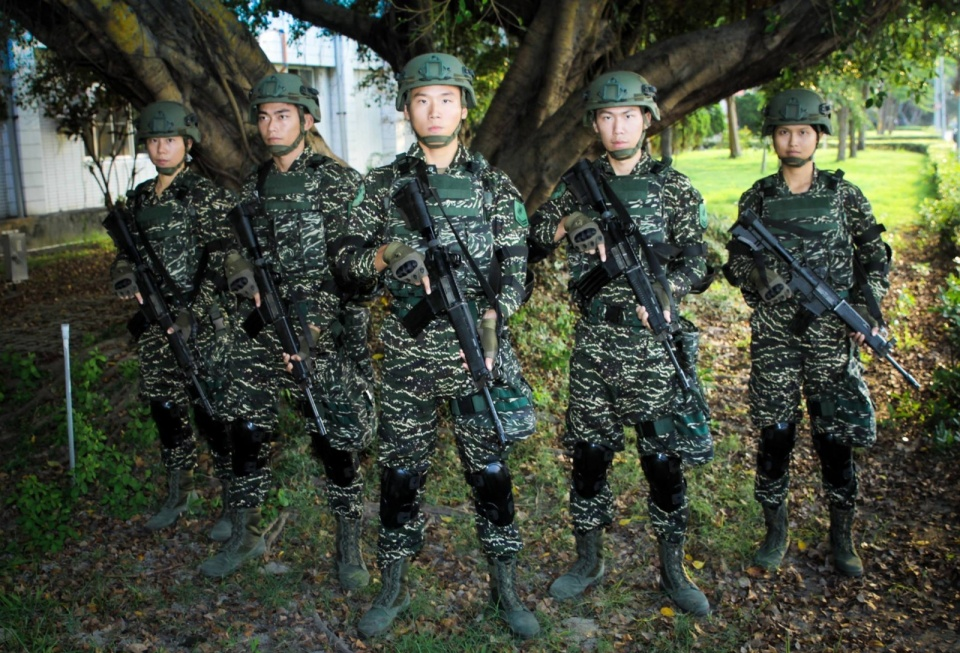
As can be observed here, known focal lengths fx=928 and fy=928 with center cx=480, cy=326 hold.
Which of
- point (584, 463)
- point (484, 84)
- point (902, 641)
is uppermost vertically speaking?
point (484, 84)

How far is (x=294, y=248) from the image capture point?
4.86m

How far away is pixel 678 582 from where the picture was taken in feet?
15.3

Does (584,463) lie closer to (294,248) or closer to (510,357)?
(510,357)

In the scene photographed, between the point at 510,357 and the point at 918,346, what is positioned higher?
the point at 510,357

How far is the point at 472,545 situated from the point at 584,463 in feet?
3.66

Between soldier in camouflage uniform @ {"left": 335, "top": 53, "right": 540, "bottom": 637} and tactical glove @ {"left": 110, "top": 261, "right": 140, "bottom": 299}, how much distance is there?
Result: 1.64 meters

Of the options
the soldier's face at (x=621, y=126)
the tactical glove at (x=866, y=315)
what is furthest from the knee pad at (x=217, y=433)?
the tactical glove at (x=866, y=315)

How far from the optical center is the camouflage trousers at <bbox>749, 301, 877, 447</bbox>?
488cm

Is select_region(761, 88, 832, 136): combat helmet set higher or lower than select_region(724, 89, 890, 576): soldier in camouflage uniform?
higher

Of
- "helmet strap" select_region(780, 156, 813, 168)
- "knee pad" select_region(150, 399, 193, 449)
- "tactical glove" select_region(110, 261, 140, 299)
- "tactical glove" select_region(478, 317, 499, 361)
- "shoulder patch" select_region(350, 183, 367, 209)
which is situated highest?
"helmet strap" select_region(780, 156, 813, 168)

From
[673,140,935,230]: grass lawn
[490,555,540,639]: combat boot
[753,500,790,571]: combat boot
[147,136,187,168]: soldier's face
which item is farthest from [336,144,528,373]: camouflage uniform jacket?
[673,140,935,230]: grass lawn

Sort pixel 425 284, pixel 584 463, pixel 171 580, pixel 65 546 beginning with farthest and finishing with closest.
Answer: pixel 65 546
pixel 171 580
pixel 584 463
pixel 425 284

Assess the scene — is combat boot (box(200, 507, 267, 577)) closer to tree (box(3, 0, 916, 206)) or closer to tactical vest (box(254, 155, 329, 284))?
tactical vest (box(254, 155, 329, 284))

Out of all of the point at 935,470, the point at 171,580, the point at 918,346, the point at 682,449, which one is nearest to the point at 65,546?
the point at 171,580
